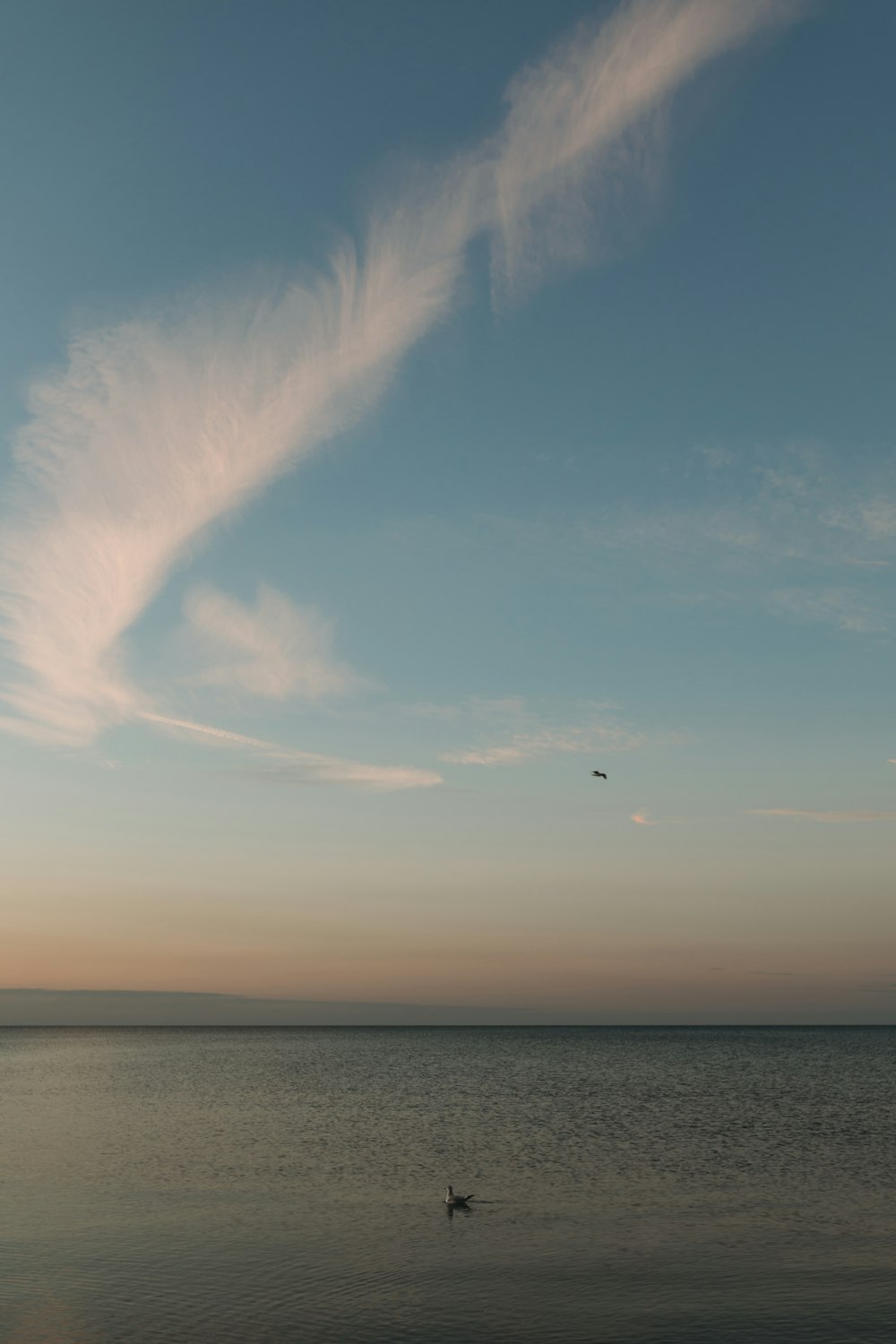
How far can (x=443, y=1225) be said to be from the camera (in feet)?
119

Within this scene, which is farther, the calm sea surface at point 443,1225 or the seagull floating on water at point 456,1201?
the seagull floating on water at point 456,1201

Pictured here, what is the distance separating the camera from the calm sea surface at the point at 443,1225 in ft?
86.9

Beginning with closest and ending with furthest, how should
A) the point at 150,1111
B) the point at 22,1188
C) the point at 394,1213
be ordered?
1. the point at 394,1213
2. the point at 22,1188
3. the point at 150,1111

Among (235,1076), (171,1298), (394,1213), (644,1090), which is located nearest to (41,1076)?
(235,1076)

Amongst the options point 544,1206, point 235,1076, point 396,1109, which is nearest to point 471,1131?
point 396,1109

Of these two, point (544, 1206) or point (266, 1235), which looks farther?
point (544, 1206)

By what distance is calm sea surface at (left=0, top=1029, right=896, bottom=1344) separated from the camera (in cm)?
2648

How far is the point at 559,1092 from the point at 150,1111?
132 ft

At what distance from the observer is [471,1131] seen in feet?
205

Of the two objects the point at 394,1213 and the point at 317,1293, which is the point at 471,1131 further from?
the point at 317,1293

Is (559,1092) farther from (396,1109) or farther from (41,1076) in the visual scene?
(41,1076)

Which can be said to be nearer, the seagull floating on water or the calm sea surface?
the calm sea surface

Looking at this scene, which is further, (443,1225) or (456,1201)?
(456,1201)

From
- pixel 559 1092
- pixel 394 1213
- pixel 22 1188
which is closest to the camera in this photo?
pixel 394 1213
